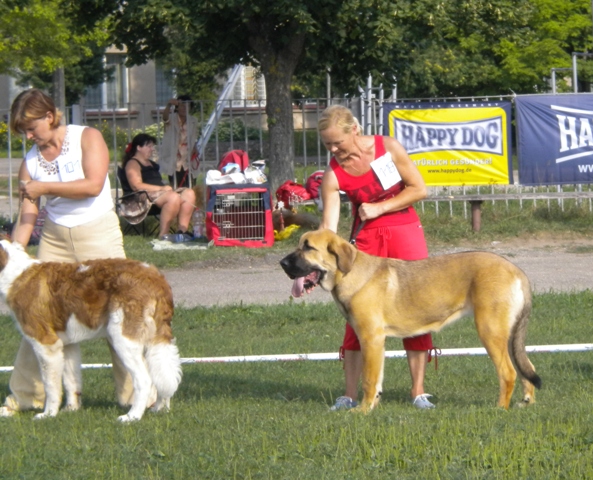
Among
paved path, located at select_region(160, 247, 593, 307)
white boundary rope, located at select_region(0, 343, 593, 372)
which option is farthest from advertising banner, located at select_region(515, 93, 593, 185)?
white boundary rope, located at select_region(0, 343, 593, 372)

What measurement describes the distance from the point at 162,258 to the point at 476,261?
320 inches

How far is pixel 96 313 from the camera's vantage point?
612 centimetres

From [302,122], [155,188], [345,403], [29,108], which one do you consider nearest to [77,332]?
[29,108]

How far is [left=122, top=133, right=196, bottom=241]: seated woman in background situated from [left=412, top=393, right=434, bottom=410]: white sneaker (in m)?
8.82

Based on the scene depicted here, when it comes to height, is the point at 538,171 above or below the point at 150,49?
below

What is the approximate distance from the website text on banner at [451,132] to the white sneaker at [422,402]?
915 cm

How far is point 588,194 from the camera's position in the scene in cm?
1521

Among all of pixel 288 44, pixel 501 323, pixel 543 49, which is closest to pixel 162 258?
pixel 288 44

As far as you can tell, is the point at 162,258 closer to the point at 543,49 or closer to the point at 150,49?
the point at 150,49

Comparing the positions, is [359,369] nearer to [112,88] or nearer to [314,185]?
[314,185]

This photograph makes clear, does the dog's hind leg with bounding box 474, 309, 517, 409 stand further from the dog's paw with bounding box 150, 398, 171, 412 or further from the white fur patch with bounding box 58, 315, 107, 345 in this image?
the white fur patch with bounding box 58, 315, 107, 345

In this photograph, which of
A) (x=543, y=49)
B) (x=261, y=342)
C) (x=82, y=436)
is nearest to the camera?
(x=82, y=436)

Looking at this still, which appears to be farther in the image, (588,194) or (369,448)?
(588,194)

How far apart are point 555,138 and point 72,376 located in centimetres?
1092
